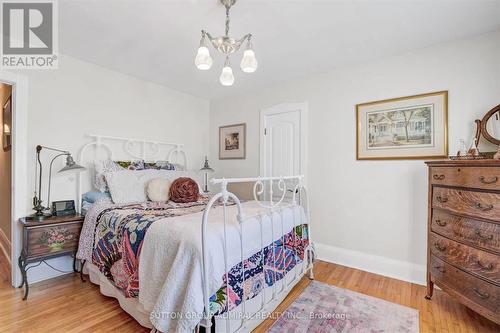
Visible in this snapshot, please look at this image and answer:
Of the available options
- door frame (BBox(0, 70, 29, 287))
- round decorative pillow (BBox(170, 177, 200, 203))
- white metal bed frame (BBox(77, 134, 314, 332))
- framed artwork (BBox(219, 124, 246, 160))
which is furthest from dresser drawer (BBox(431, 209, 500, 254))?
door frame (BBox(0, 70, 29, 287))

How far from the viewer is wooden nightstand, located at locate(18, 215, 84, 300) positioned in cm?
201

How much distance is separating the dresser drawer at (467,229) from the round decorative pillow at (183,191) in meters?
2.24

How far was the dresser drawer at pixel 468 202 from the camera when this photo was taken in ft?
5.03

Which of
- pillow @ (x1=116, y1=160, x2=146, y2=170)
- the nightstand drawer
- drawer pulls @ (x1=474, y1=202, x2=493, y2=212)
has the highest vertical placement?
pillow @ (x1=116, y1=160, x2=146, y2=170)

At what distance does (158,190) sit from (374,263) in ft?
8.08

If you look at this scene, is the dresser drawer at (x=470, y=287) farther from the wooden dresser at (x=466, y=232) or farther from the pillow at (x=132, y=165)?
the pillow at (x=132, y=165)

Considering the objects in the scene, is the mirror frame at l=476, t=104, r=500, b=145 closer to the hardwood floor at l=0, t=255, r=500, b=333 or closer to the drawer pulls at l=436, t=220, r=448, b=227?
the drawer pulls at l=436, t=220, r=448, b=227

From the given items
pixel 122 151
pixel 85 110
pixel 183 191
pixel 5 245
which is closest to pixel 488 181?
pixel 183 191

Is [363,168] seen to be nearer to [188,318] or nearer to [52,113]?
[188,318]

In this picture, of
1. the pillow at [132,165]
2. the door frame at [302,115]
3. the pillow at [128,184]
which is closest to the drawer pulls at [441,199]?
the door frame at [302,115]

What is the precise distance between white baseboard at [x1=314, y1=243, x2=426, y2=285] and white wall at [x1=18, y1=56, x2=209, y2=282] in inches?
104

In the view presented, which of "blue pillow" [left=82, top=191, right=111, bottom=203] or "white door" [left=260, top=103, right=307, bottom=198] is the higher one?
"white door" [left=260, top=103, right=307, bottom=198]

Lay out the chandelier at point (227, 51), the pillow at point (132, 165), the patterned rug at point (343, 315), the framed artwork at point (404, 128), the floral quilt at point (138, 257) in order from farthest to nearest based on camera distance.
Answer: the pillow at point (132, 165)
the framed artwork at point (404, 128)
the patterned rug at point (343, 315)
the chandelier at point (227, 51)
the floral quilt at point (138, 257)

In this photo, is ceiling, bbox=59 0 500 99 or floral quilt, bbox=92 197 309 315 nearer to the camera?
floral quilt, bbox=92 197 309 315
